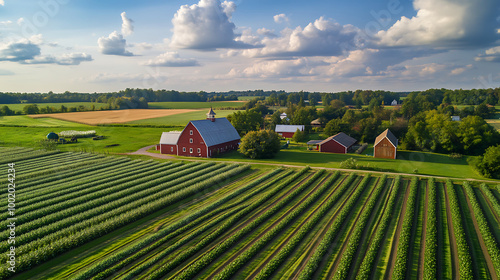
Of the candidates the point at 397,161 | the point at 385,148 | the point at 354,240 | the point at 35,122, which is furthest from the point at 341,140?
the point at 35,122

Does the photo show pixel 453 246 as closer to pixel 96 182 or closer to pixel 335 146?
pixel 96 182

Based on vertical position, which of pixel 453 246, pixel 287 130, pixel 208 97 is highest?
pixel 208 97

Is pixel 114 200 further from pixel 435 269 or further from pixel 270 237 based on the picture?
pixel 435 269

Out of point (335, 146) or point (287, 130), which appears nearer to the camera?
point (335, 146)

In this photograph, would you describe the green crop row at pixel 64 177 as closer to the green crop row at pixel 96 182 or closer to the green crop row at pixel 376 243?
the green crop row at pixel 96 182

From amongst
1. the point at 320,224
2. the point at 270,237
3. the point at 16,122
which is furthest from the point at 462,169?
the point at 16,122

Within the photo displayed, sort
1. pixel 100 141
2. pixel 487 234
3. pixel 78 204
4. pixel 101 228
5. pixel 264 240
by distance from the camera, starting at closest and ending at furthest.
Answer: pixel 264 240, pixel 487 234, pixel 101 228, pixel 78 204, pixel 100 141

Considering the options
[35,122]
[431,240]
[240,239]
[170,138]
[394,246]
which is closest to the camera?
[394,246]

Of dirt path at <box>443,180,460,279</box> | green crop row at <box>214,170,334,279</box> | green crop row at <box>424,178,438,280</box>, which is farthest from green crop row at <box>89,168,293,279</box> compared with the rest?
dirt path at <box>443,180,460,279</box>
